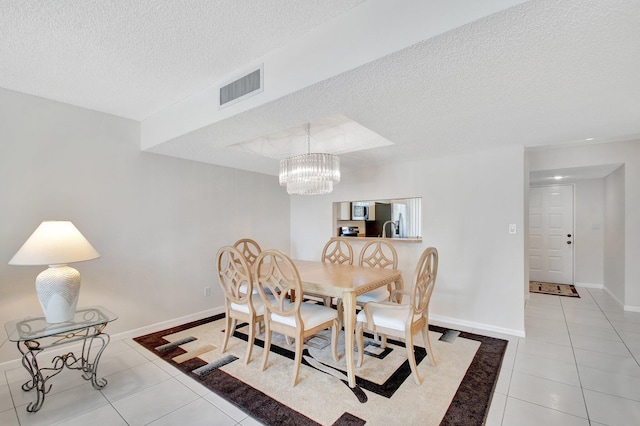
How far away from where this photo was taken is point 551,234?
222 inches

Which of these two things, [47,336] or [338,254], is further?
[338,254]

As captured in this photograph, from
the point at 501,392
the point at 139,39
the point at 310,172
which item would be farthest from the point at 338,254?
the point at 139,39

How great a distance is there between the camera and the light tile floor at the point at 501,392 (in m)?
1.83

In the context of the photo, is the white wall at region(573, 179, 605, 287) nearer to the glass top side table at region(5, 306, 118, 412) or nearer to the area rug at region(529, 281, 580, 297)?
the area rug at region(529, 281, 580, 297)

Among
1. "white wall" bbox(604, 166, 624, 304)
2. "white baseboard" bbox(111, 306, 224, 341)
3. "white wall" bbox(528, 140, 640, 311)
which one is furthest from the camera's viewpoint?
"white wall" bbox(604, 166, 624, 304)

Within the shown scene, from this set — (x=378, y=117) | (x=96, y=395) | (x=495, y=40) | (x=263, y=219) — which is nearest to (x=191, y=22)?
(x=378, y=117)

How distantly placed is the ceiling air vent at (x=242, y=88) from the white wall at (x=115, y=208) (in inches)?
64.2

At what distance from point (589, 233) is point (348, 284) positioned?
5530mm

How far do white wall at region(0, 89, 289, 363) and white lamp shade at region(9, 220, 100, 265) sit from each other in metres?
0.61

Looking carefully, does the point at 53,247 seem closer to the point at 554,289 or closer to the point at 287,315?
the point at 287,315

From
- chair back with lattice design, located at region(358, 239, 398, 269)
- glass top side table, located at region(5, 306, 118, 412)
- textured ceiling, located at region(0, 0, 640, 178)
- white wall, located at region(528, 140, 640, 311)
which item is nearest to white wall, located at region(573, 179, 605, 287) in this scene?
white wall, located at region(528, 140, 640, 311)

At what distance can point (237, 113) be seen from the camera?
7.08ft

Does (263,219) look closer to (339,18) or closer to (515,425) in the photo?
(339,18)

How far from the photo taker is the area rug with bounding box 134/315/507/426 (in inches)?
72.7
